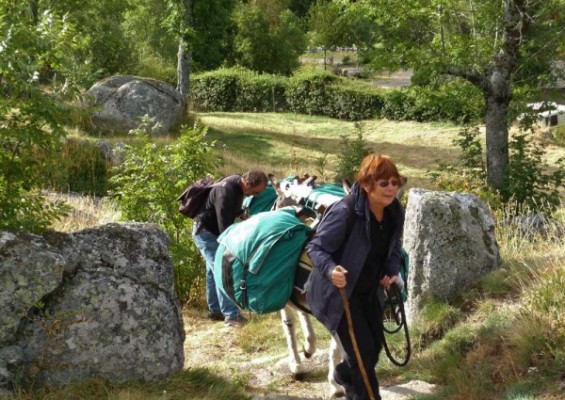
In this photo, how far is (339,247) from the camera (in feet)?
14.8

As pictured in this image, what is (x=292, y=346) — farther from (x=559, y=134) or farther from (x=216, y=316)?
(x=559, y=134)

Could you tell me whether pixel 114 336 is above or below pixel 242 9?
below

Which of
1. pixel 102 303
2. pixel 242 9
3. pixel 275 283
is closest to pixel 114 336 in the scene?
pixel 102 303

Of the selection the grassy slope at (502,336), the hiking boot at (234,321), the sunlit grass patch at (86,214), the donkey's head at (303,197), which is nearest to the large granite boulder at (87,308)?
the donkey's head at (303,197)

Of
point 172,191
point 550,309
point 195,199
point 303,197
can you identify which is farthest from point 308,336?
point 172,191

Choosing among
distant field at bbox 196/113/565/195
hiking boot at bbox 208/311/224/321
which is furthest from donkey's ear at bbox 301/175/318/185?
distant field at bbox 196/113/565/195

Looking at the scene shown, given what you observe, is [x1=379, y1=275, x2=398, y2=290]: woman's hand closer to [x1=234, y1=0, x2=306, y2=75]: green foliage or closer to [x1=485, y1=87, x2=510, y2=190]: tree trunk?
[x1=485, y1=87, x2=510, y2=190]: tree trunk

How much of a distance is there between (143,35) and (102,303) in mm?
40816

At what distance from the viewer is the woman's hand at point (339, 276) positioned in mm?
4309

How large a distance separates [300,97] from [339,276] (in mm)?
30016

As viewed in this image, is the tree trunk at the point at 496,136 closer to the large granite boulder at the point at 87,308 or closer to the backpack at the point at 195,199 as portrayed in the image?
the backpack at the point at 195,199

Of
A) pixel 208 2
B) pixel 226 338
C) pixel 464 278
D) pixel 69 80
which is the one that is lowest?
pixel 226 338

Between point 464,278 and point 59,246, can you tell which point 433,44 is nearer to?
point 464,278

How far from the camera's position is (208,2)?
30516 millimetres
